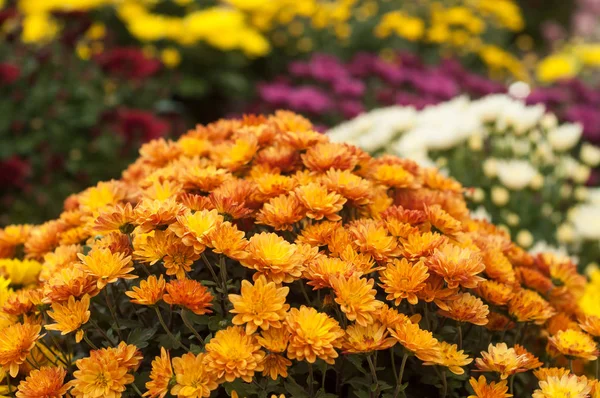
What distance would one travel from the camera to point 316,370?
1307 millimetres

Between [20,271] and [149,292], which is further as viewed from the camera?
[20,271]

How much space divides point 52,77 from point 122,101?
38cm

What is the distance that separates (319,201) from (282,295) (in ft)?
0.76

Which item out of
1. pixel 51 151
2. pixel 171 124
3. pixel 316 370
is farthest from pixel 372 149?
pixel 316 370

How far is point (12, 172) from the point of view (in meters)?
3.02

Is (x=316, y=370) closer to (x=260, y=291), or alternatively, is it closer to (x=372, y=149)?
(x=260, y=291)

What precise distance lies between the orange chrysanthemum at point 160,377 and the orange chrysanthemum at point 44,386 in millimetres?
156

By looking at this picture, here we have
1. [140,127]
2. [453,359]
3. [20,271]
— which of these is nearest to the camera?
[453,359]

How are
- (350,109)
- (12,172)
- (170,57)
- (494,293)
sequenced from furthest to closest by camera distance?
1. (170,57)
2. (350,109)
3. (12,172)
4. (494,293)

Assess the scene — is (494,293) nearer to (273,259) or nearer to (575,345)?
(575,345)

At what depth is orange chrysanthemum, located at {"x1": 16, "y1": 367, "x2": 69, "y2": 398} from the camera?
3.71 ft

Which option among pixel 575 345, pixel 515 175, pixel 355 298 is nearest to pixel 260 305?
pixel 355 298

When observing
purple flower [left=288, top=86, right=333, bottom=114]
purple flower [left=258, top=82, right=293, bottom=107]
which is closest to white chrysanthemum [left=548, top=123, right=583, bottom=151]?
purple flower [left=288, top=86, right=333, bottom=114]

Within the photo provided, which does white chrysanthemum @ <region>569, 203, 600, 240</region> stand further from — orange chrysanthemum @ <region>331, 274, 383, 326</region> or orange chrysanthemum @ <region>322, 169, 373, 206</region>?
orange chrysanthemum @ <region>331, 274, 383, 326</region>
